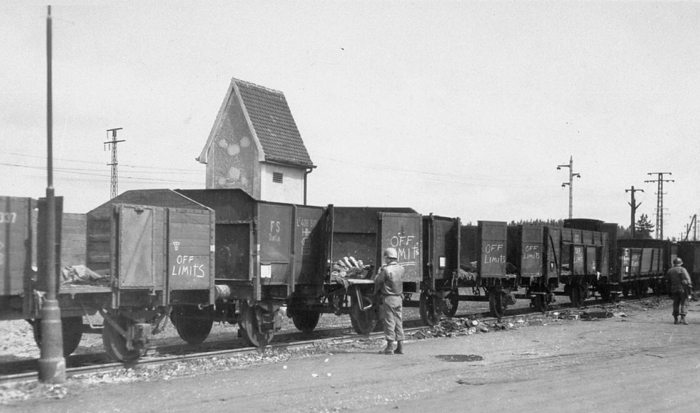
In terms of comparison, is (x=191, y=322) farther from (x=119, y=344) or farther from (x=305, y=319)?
(x=305, y=319)

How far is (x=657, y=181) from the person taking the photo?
244 ft

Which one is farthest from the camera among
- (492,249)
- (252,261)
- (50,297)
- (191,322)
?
(492,249)

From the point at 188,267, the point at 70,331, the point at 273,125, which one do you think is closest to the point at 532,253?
the point at 188,267

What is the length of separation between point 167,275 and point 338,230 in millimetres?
6599

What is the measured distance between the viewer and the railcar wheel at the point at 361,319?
599 inches

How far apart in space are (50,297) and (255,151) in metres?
21.6

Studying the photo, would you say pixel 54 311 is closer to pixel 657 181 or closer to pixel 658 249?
pixel 658 249

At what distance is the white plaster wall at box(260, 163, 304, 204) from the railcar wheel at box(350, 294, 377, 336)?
14855 mm

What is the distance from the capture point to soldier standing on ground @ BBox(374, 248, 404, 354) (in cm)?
1252

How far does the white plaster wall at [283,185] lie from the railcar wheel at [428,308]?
530 inches

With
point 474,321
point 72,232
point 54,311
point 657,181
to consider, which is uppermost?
point 657,181

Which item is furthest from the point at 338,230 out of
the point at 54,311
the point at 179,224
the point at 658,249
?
the point at 658,249

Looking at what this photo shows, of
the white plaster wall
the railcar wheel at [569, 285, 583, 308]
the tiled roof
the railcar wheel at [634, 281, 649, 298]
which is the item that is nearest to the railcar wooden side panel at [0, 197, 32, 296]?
the railcar wheel at [569, 285, 583, 308]

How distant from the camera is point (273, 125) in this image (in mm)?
32125
